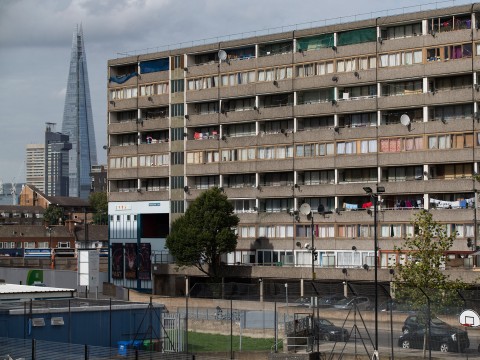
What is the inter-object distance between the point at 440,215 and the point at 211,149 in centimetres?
3096

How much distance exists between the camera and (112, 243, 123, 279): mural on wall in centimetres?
12662

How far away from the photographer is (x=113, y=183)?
426 feet

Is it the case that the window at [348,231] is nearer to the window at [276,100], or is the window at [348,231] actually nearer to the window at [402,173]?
the window at [402,173]

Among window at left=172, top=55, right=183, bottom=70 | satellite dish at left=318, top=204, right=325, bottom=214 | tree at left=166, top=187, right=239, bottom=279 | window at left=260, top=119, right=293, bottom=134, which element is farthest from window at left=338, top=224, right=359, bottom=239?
window at left=172, top=55, right=183, bottom=70

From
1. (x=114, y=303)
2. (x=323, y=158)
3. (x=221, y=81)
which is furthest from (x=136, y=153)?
(x=114, y=303)

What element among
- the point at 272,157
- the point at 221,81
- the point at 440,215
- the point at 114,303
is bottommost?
the point at 114,303

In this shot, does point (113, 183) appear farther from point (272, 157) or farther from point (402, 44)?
point (402, 44)

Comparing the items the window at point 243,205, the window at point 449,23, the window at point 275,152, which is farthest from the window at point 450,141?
the window at point 243,205

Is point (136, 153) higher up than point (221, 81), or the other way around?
point (221, 81)

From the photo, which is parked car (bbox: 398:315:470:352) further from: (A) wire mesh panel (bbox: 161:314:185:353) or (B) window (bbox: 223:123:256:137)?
(B) window (bbox: 223:123:256:137)

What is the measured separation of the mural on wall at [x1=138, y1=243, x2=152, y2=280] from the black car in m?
57.8

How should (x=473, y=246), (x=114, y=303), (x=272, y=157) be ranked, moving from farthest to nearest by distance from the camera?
(x=272, y=157)
(x=473, y=246)
(x=114, y=303)

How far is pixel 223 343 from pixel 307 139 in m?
42.8

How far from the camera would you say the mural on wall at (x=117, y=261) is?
12662cm
